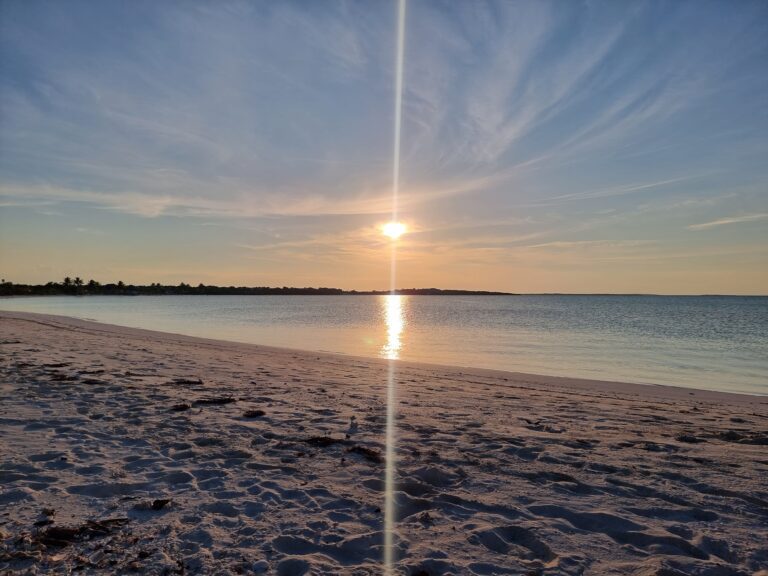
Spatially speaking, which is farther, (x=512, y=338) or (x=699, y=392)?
(x=512, y=338)

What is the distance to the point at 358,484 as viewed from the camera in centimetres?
528

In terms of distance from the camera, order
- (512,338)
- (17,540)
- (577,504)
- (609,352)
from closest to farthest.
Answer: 1. (17,540)
2. (577,504)
3. (609,352)
4. (512,338)

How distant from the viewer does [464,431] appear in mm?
7445

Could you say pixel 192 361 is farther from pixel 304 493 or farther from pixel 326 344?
pixel 326 344

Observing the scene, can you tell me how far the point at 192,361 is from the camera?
15523mm

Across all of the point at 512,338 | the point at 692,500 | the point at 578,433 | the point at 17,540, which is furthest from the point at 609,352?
the point at 17,540

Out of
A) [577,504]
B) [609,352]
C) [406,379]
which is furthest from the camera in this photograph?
[609,352]

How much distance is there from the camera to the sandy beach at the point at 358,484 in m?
3.79

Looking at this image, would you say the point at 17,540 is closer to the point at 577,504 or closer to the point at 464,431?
the point at 577,504

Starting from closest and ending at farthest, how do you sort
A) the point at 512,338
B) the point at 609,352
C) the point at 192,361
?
the point at 192,361, the point at 609,352, the point at 512,338

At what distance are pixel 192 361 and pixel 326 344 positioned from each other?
13.6 meters

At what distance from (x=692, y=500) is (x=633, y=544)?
4.40ft

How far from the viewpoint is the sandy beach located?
3.79m

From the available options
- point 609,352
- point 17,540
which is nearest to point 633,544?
point 17,540
